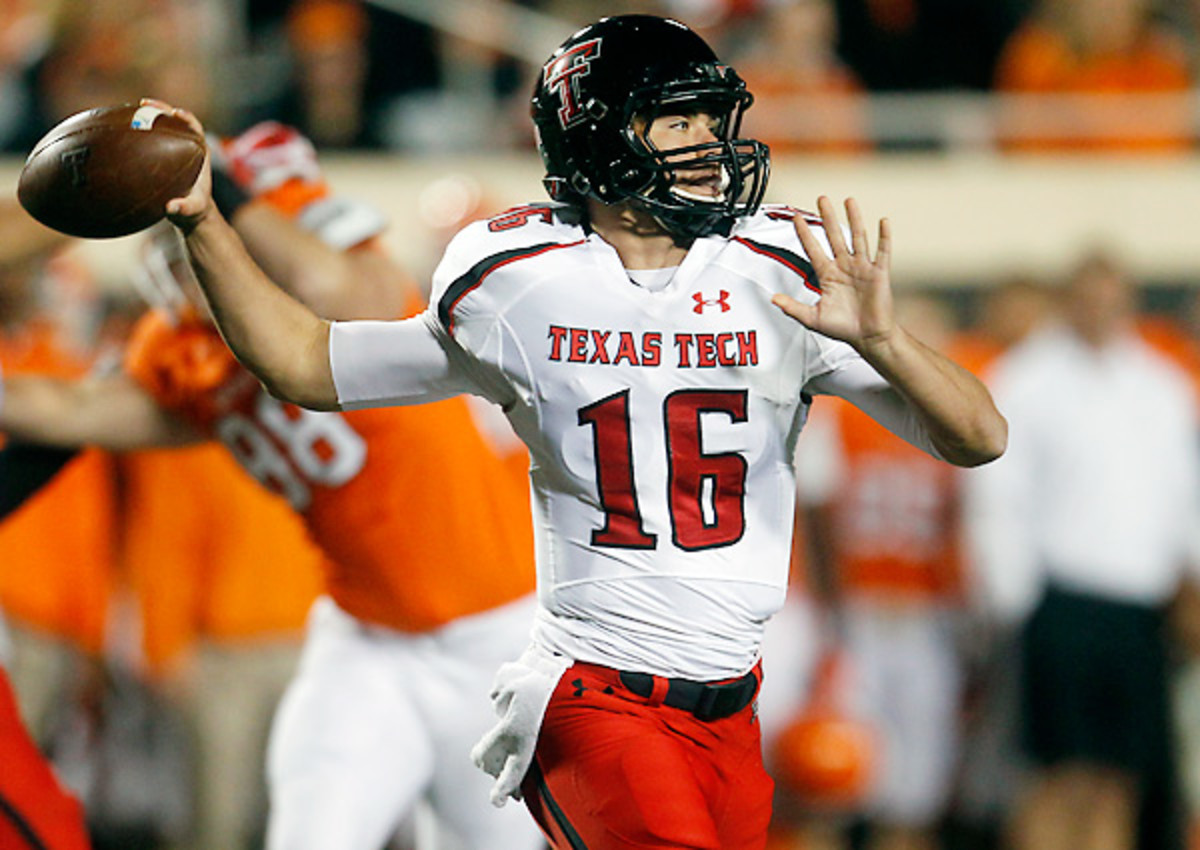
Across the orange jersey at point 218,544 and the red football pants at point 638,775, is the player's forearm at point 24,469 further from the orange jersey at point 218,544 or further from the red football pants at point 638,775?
the orange jersey at point 218,544


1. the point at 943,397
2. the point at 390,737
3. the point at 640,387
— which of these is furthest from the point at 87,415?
the point at 943,397

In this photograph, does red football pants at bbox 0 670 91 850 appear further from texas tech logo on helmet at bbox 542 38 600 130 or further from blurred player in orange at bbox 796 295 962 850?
blurred player in orange at bbox 796 295 962 850

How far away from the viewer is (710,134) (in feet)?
8.96

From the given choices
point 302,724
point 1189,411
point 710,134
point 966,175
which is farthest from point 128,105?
point 966,175

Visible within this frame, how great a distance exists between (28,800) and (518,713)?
0.91 metres

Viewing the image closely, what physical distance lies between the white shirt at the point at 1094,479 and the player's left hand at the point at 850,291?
3590 millimetres

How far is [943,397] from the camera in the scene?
8.27 feet

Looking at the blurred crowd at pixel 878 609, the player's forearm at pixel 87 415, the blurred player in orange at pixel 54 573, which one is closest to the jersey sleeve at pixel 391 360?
the player's forearm at pixel 87 415

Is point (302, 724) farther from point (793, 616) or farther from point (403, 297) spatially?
point (793, 616)

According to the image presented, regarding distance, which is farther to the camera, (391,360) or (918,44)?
(918,44)

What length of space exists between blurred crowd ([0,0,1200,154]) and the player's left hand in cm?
629

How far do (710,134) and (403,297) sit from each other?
108cm

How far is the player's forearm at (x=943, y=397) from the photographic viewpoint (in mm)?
2498

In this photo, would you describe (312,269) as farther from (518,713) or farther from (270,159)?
(518,713)
